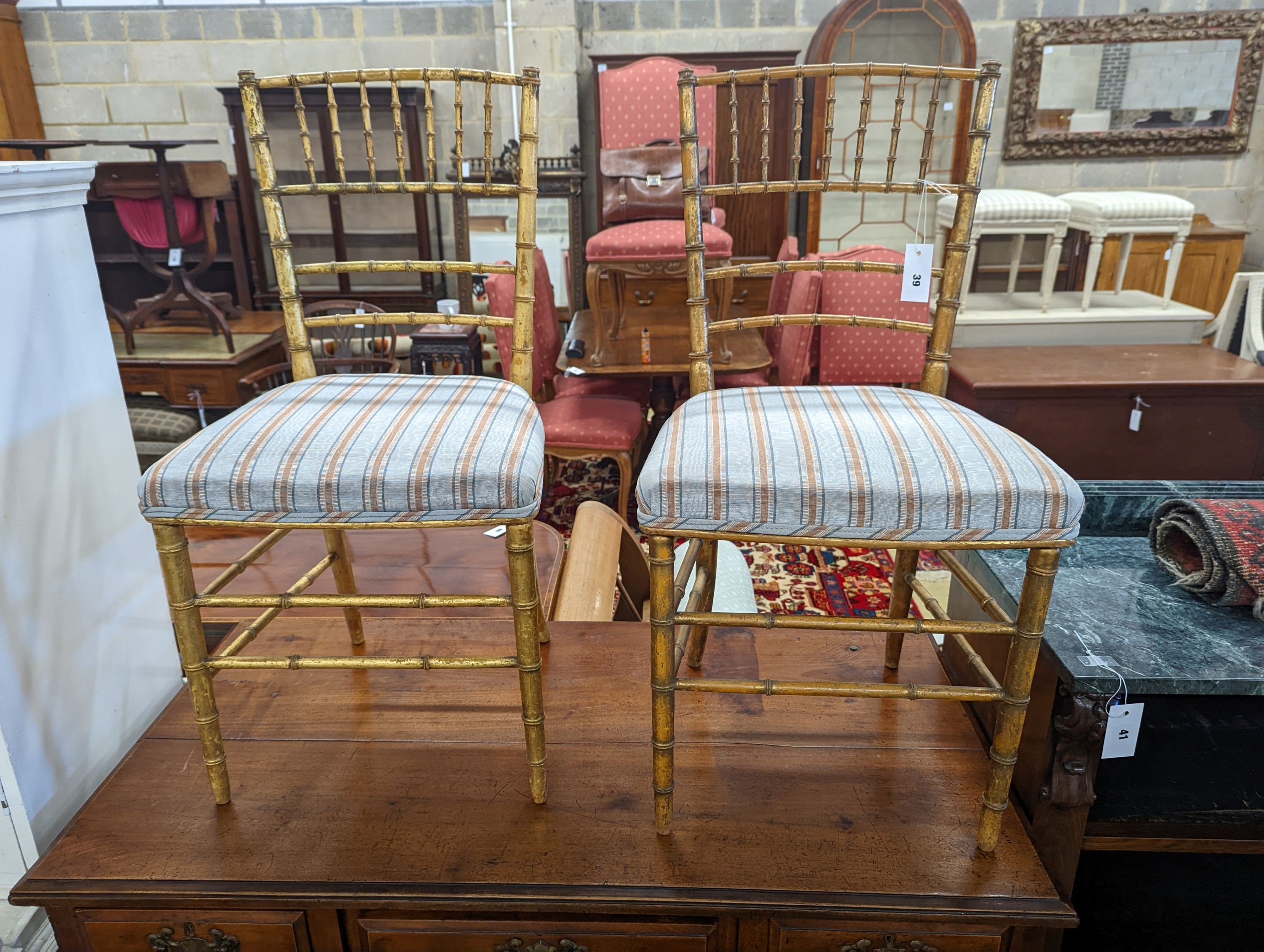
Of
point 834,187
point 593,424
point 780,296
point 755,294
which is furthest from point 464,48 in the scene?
point 834,187

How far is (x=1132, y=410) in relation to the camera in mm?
3166

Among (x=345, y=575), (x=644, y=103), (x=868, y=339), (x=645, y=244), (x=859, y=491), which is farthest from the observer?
(x=644, y=103)

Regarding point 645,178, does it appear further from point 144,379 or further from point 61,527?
point 144,379

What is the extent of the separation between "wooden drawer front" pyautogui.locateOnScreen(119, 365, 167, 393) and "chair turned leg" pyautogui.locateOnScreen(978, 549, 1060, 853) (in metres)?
4.17

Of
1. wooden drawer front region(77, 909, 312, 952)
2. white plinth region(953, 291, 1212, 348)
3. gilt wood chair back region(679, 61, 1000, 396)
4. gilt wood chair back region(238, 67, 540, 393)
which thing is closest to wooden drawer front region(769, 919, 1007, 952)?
wooden drawer front region(77, 909, 312, 952)

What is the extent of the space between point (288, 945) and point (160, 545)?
0.56 meters

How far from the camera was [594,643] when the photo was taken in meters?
1.53

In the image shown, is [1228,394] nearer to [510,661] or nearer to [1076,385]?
[1076,385]

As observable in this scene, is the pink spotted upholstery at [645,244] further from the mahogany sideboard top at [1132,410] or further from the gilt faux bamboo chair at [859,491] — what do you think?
the gilt faux bamboo chair at [859,491]

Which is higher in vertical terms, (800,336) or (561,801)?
(800,336)

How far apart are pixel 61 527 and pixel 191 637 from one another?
317 millimetres

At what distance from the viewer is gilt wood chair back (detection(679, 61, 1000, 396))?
1172mm

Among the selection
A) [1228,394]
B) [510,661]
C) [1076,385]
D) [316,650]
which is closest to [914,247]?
[510,661]

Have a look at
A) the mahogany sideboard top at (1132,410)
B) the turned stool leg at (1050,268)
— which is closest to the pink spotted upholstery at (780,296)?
the mahogany sideboard top at (1132,410)
